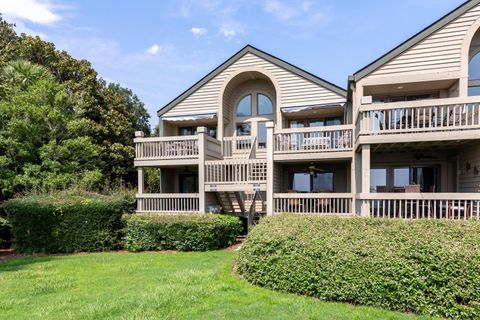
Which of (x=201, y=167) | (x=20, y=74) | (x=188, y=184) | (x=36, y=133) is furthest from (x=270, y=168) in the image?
(x=20, y=74)

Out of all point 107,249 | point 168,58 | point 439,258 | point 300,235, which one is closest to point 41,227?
point 107,249

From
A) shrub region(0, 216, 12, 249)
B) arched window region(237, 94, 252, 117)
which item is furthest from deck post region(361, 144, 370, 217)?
shrub region(0, 216, 12, 249)

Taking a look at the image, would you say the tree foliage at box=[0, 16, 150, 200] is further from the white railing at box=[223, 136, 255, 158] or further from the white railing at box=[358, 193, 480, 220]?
the white railing at box=[358, 193, 480, 220]

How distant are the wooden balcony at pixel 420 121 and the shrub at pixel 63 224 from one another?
1042 centimetres

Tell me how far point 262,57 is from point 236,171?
6.30 m

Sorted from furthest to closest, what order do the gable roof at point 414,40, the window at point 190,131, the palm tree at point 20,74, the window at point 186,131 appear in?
the window at point 186,131 < the window at point 190,131 < the palm tree at point 20,74 < the gable roof at point 414,40

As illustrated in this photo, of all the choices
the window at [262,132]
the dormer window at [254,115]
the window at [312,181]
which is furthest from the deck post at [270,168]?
the window at [312,181]

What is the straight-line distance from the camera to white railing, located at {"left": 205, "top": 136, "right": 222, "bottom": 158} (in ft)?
45.8

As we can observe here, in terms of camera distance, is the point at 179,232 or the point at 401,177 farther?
the point at 401,177

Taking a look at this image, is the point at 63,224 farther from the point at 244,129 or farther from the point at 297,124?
the point at 297,124

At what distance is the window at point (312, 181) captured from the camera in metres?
15.2

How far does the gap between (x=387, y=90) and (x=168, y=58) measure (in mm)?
10574

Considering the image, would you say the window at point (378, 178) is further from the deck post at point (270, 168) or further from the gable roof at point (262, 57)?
the deck post at point (270, 168)

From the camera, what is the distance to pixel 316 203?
12.3 m
